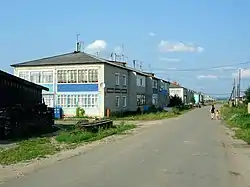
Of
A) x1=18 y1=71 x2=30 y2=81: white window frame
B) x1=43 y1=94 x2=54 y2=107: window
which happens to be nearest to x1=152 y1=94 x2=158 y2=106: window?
x1=43 y1=94 x2=54 y2=107: window

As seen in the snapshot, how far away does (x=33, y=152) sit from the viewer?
51.1ft

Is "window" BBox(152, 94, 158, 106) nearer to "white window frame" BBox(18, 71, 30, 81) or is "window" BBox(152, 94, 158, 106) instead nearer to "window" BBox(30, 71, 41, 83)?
"window" BBox(30, 71, 41, 83)

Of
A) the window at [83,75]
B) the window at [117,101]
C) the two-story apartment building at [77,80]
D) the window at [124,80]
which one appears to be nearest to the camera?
the two-story apartment building at [77,80]

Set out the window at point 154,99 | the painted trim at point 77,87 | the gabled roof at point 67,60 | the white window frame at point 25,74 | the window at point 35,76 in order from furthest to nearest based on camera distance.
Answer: the window at point 154,99, the white window frame at point 25,74, the window at point 35,76, the gabled roof at point 67,60, the painted trim at point 77,87

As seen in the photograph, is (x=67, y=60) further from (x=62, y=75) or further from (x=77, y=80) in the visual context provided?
(x=77, y=80)

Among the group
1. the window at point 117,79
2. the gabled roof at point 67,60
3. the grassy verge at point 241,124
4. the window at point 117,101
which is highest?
the gabled roof at point 67,60

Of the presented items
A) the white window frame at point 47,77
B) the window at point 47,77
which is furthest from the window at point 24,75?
the window at point 47,77

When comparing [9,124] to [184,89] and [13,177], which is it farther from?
[184,89]

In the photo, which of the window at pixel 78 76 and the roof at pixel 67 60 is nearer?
the window at pixel 78 76

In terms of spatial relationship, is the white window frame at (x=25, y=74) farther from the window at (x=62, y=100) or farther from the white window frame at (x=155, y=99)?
the white window frame at (x=155, y=99)

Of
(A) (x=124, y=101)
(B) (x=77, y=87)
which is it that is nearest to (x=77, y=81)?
(B) (x=77, y=87)

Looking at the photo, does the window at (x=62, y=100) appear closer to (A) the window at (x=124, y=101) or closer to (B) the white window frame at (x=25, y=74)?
(B) the white window frame at (x=25, y=74)

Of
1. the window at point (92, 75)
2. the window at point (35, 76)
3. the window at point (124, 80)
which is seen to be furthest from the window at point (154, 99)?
the window at point (35, 76)

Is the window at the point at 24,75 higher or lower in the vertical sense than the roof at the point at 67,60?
lower
